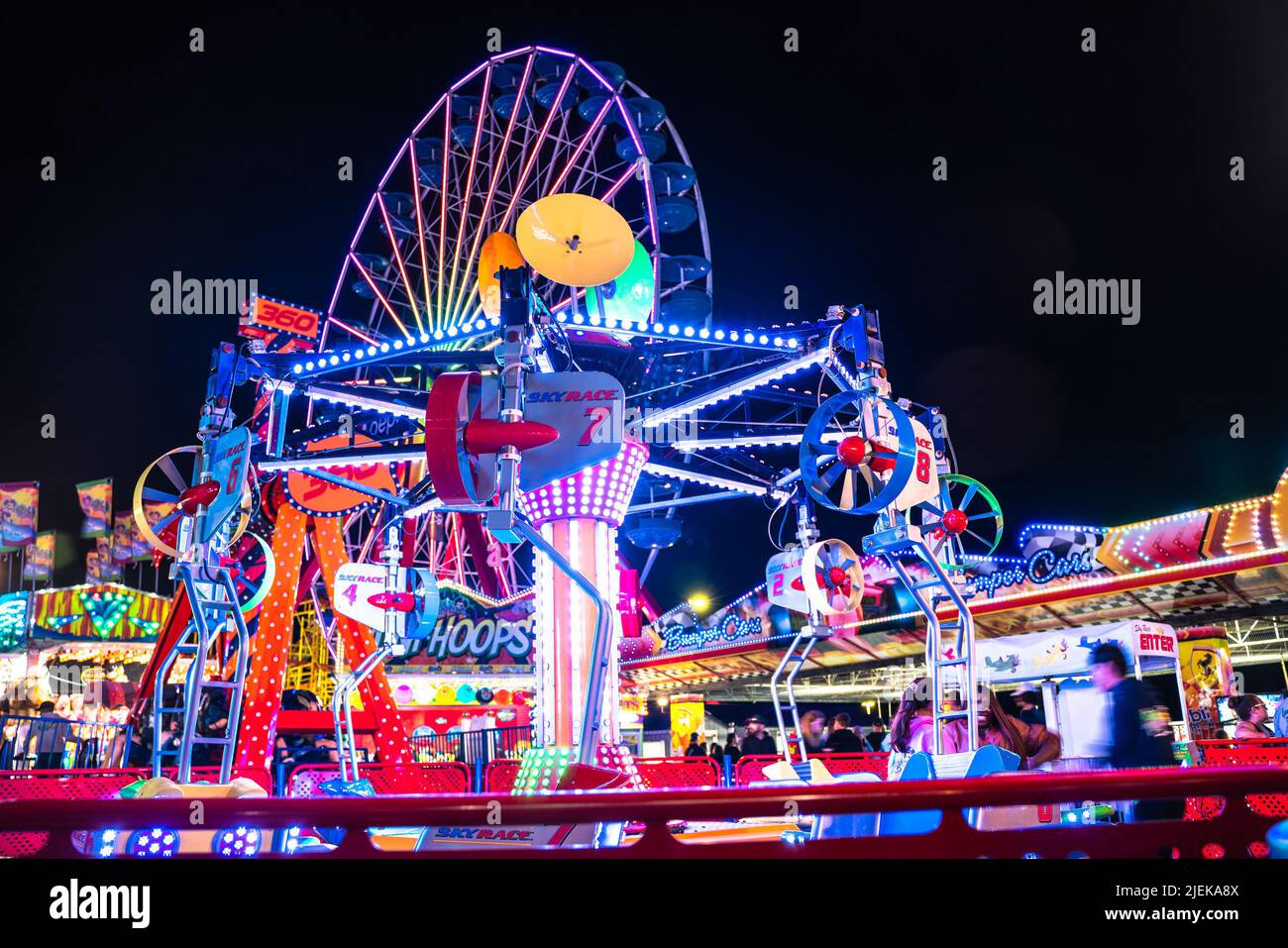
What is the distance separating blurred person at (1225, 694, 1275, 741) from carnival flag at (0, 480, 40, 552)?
39.8 meters

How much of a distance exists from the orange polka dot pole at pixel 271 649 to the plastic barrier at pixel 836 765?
21.4 ft

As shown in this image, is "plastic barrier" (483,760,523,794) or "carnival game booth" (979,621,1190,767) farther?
"plastic barrier" (483,760,523,794)

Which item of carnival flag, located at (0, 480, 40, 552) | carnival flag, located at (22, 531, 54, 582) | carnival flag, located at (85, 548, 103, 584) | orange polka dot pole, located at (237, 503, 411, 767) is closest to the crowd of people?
orange polka dot pole, located at (237, 503, 411, 767)

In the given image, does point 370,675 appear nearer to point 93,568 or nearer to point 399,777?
point 399,777

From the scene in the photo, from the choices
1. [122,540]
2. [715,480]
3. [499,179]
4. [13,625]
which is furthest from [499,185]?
[122,540]

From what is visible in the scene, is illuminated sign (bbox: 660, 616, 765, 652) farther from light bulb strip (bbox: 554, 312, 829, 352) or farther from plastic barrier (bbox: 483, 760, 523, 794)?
light bulb strip (bbox: 554, 312, 829, 352)

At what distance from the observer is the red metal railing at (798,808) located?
3.55m

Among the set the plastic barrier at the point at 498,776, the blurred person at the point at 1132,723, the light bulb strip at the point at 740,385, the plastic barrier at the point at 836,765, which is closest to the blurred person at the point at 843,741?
the plastic barrier at the point at 836,765

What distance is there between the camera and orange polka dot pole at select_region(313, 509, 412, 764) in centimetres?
1523

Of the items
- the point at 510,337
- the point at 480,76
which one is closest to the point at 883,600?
the point at 480,76
